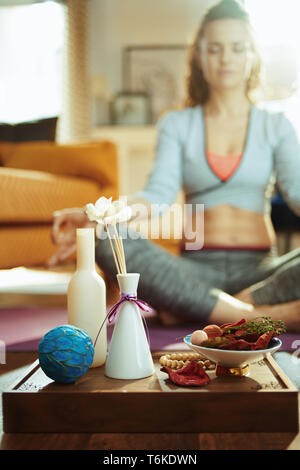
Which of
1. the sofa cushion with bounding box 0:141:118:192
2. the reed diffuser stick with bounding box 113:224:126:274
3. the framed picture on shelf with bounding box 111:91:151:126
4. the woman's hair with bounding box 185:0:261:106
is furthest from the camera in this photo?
the framed picture on shelf with bounding box 111:91:151:126

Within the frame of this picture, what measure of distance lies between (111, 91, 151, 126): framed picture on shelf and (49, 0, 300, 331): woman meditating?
2621 millimetres

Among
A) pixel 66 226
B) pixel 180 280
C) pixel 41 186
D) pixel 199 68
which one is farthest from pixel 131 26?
pixel 66 226

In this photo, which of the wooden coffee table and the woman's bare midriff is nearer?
the wooden coffee table

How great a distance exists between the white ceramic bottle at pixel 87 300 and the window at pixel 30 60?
344 cm

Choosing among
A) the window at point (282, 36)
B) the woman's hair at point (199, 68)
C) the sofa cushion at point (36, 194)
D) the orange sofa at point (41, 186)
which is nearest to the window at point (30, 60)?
the orange sofa at point (41, 186)

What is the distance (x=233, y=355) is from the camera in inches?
28.7

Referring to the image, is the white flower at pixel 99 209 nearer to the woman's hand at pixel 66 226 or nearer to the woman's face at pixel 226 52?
the woman's hand at pixel 66 226

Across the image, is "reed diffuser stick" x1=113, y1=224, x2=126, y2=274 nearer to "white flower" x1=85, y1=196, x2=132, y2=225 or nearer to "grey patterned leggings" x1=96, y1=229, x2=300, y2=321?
"white flower" x1=85, y1=196, x2=132, y2=225

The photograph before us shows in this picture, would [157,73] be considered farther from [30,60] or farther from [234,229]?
[234,229]

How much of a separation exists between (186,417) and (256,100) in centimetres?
135

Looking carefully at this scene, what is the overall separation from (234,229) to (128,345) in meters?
0.93

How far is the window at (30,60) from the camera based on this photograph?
409cm

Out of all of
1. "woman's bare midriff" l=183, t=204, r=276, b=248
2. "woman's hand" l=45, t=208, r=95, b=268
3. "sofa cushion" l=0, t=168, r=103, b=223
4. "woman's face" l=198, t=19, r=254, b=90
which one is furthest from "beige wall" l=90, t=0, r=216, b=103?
"woman's hand" l=45, t=208, r=95, b=268

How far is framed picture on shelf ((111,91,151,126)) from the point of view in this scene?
438cm
